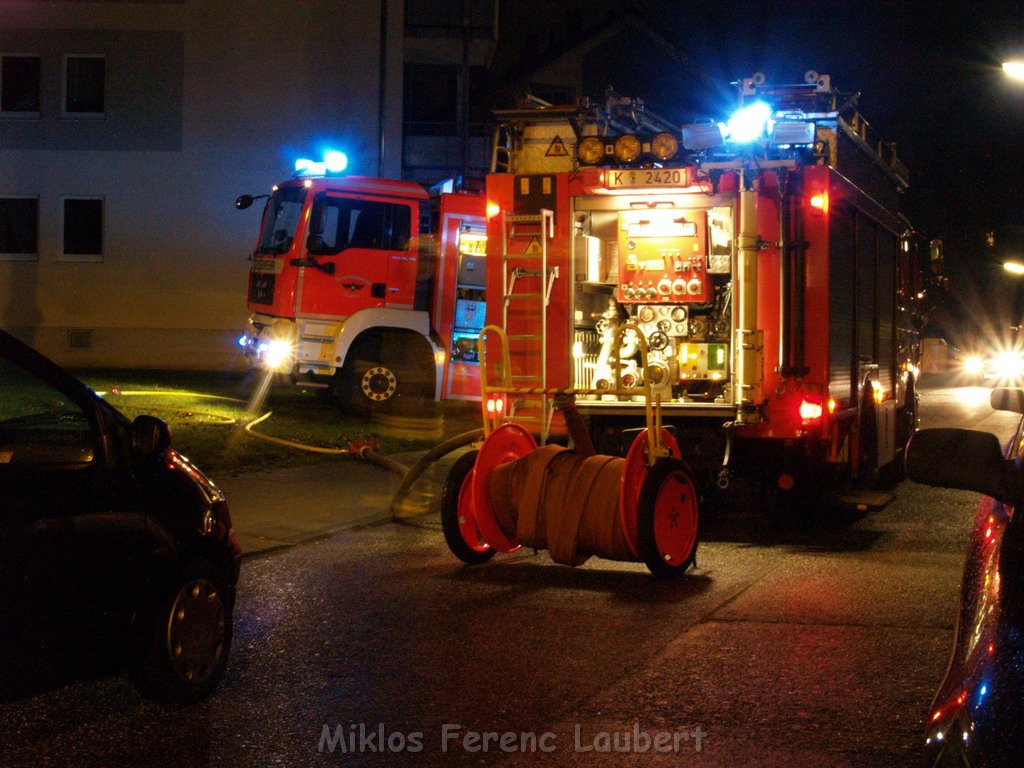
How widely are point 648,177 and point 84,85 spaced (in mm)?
21966

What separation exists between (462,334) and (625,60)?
2888cm

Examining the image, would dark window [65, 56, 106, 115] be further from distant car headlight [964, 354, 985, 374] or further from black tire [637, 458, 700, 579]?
distant car headlight [964, 354, 985, 374]

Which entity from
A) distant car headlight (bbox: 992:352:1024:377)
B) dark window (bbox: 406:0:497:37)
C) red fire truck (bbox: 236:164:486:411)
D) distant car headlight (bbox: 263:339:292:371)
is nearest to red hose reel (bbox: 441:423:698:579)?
red fire truck (bbox: 236:164:486:411)

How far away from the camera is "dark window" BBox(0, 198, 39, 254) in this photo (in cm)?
2844

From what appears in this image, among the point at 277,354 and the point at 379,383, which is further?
the point at 379,383

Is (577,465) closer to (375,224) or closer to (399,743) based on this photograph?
(399,743)

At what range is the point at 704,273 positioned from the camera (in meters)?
10.4

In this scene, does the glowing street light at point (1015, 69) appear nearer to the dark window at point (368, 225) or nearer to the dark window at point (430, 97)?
the dark window at point (368, 225)

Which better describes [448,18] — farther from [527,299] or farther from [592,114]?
[527,299]

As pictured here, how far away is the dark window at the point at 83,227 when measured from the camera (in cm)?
2838

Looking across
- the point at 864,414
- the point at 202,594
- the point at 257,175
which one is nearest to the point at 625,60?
the point at 257,175

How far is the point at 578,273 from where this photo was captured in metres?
10.8

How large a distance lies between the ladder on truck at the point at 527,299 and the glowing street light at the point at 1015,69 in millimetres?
5541

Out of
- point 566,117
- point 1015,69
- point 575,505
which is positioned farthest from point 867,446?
point 575,505
